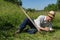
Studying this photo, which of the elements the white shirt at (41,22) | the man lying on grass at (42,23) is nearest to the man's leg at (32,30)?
the man lying on grass at (42,23)

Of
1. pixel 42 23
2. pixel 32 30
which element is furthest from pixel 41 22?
pixel 32 30

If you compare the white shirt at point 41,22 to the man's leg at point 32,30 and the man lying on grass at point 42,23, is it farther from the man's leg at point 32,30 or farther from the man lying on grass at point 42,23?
the man's leg at point 32,30

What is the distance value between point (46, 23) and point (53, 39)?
89 centimetres

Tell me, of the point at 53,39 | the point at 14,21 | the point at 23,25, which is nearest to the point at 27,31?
the point at 23,25

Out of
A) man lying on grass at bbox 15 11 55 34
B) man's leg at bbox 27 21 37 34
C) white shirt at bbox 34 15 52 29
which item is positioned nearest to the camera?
man lying on grass at bbox 15 11 55 34

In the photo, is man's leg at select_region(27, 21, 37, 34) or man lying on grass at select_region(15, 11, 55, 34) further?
man's leg at select_region(27, 21, 37, 34)

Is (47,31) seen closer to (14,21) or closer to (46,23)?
(46,23)

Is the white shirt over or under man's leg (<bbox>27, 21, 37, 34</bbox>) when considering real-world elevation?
over

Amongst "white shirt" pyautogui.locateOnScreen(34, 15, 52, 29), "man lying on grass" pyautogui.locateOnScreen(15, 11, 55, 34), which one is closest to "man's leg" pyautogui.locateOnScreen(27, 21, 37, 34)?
"man lying on grass" pyautogui.locateOnScreen(15, 11, 55, 34)

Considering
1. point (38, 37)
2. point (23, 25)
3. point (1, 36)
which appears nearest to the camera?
point (1, 36)

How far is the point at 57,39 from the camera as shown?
33.5ft

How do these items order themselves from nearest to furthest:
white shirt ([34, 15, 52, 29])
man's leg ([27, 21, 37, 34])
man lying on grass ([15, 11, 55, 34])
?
1. man lying on grass ([15, 11, 55, 34])
2. white shirt ([34, 15, 52, 29])
3. man's leg ([27, 21, 37, 34])

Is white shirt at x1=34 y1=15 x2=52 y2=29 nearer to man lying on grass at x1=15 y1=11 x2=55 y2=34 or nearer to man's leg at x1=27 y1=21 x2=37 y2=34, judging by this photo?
man lying on grass at x1=15 y1=11 x2=55 y2=34

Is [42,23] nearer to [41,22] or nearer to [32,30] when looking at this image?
[41,22]
